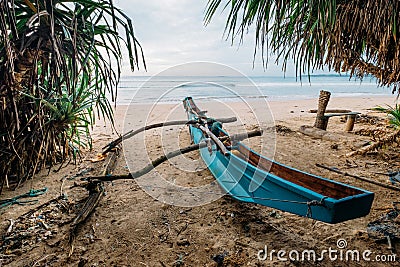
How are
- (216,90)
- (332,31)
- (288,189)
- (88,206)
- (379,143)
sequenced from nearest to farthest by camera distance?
(288,189) < (88,206) < (332,31) < (379,143) < (216,90)

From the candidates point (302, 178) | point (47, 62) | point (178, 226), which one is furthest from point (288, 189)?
point (47, 62)

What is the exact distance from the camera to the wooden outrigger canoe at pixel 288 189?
1.21m

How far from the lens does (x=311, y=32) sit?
2.11 meters

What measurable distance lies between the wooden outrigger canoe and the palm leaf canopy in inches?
35.3

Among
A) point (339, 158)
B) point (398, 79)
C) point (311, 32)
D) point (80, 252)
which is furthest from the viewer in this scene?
point (339, 158)

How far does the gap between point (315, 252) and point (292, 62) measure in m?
1.76

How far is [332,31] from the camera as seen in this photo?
2.39 metres

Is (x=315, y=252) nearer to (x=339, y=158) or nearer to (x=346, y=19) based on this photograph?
(x=339, y=158)

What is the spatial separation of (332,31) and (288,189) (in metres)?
1.73

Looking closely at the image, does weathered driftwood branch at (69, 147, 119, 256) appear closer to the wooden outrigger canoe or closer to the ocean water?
the ocean water

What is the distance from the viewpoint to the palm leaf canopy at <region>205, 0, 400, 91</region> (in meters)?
1.87

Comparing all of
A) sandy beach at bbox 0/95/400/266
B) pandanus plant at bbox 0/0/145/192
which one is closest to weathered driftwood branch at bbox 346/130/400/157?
sandy beach at bbox 0/95/400/266

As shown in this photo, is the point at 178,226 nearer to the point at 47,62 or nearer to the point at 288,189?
the point at 288,189

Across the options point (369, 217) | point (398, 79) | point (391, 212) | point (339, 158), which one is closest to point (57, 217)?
point (369, 217)
